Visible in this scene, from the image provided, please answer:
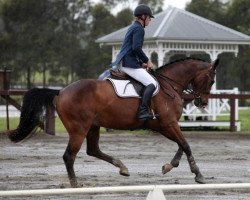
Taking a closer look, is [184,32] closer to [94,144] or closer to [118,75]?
[118,75]

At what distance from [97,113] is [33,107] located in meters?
1.02

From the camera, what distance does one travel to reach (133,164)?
14.9m

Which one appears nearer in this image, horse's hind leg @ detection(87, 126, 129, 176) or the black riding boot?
the black riding boot

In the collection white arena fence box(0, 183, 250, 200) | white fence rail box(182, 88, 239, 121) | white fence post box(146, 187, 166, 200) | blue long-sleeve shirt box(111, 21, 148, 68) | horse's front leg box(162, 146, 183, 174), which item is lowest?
white fence rail box(182, 88, 239, 121)

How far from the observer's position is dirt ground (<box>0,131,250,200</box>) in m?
11.1

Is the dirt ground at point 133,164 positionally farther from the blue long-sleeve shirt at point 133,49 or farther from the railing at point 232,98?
the blue long-sleeve shirt at point 133,49

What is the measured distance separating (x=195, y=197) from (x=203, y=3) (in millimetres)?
56542

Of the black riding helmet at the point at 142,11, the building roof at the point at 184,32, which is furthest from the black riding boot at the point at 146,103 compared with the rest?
the building roof at the point at 184,32

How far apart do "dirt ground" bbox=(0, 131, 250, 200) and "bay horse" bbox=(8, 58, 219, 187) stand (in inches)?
18.6

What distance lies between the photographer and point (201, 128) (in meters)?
27.5

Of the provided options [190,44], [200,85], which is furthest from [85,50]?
[200,85]

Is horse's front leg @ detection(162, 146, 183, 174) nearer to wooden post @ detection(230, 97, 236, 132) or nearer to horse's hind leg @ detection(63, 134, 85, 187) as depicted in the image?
horse's hind leg @ detection(63, 134, 85, 187)

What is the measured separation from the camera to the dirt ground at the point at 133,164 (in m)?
11.1

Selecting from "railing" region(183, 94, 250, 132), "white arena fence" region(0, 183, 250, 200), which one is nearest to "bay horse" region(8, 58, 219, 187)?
"white arena fence" region(0, 183, 250, 200)
